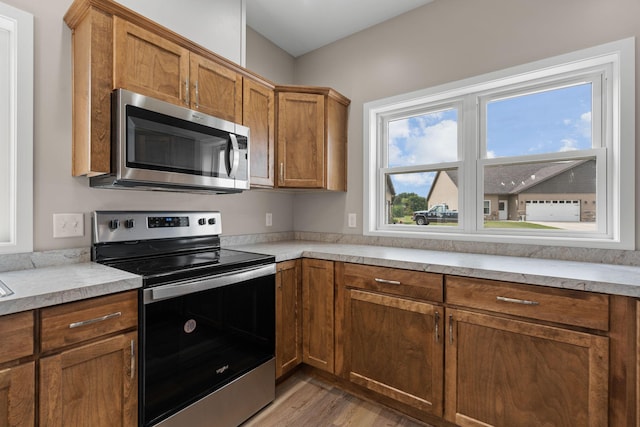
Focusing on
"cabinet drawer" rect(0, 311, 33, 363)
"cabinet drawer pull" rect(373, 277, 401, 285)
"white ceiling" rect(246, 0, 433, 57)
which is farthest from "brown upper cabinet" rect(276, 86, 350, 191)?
"cabinet drawer" rect(0, 311, 33, 363)

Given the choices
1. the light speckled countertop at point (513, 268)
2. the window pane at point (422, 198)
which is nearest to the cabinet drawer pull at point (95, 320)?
the light speckled countertop at point (513, 268)

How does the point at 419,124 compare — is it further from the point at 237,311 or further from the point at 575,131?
the point at 237,311

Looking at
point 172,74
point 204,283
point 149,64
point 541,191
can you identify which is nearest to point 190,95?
point 172,74

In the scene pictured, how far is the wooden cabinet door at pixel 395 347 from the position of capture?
164 cm

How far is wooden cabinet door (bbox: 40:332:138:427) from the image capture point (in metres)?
1.05

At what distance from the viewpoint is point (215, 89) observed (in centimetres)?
189

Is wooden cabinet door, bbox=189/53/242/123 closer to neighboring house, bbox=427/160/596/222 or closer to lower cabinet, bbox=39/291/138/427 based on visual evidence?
lower cabinet, bbox=39/291/138/427

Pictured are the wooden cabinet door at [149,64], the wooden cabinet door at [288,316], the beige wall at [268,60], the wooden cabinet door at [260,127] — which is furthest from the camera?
the beige wall at [268,60]

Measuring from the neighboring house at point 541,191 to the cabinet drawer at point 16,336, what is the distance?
7.87 feet

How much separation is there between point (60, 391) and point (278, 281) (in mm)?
1114

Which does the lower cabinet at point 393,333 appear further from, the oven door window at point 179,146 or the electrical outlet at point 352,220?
the oven door window at point 179,146

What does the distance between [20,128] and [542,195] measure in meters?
2.90

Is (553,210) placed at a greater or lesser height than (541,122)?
lesser

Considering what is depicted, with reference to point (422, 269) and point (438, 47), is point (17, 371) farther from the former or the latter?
point (438, 47)
